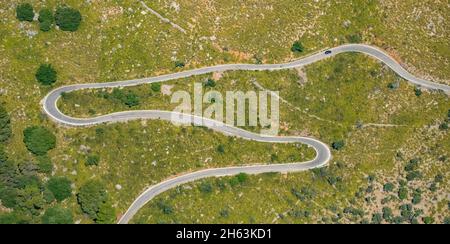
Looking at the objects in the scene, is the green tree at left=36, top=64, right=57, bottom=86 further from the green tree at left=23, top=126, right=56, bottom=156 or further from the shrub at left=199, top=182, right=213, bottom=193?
the shrub at left=199, top=182, right=213, bottom=193

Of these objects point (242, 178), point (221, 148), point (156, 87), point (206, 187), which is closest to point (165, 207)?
point (206, 187)

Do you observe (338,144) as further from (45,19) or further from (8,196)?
(8,196)

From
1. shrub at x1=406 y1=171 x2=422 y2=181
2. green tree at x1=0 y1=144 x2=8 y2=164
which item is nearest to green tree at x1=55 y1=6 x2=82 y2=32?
green tree at x1=0 y1=144 x2=8 y2=164

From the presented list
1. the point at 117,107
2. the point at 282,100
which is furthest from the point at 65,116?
the point at 282,100

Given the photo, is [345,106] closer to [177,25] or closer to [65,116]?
[177,25]

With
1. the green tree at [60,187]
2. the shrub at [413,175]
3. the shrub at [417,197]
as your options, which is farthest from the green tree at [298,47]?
the green tree at [60,187]

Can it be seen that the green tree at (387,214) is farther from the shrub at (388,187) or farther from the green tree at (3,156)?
the green tree at (3,156)
